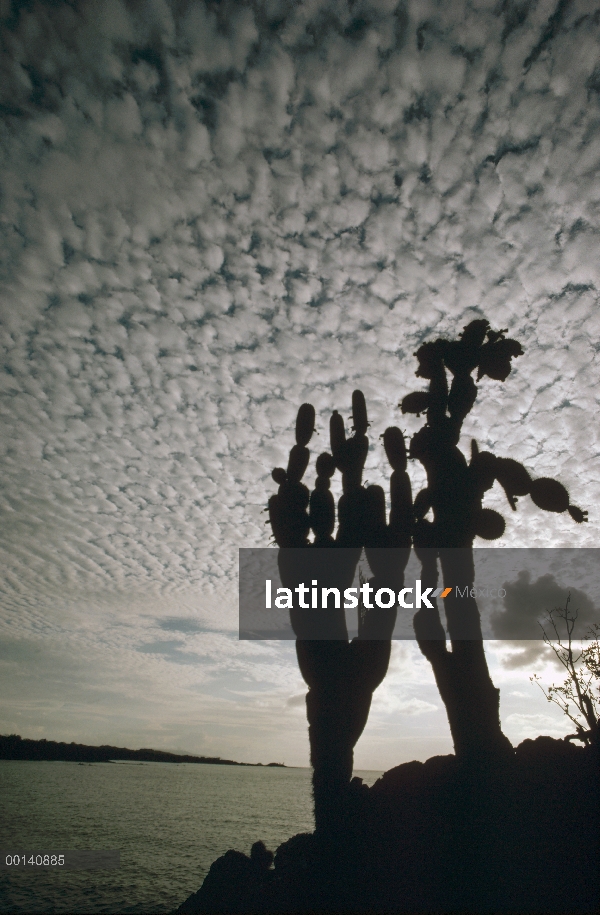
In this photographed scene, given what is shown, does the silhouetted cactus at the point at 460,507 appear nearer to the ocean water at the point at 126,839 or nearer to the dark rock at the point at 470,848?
the dark rock at the point at 470,848

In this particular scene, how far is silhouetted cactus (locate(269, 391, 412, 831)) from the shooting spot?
6.73 m

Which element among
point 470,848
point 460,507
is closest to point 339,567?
point 460,507

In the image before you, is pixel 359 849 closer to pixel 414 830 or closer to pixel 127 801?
pixel 414 830

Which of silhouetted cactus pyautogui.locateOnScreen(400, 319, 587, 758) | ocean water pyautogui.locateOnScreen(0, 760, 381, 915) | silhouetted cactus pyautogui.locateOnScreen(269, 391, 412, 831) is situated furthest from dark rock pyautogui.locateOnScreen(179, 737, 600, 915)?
ocean water pyautogui.locateOnScreen(0, 760, 381, 915)

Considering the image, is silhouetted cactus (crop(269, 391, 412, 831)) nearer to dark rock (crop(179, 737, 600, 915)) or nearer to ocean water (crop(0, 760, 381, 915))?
dark rock (crop(179, 737, 600, 915))

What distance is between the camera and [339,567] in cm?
740

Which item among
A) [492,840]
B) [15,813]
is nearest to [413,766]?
[492,840]

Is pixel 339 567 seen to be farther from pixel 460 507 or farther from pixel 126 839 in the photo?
pixel 126 839

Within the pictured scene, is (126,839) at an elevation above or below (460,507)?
below

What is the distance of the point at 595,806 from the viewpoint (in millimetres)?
5898

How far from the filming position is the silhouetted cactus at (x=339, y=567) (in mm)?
6730

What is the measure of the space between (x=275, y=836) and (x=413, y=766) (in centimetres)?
2902

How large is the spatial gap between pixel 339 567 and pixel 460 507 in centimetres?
212

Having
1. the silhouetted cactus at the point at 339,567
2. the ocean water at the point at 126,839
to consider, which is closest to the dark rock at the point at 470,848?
the silhouetted cactus at the point at 339,567
